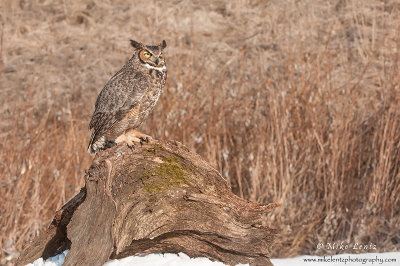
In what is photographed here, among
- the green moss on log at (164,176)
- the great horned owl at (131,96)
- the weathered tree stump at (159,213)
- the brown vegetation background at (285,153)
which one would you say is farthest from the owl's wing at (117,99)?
the brown vegetation background at (285,153)

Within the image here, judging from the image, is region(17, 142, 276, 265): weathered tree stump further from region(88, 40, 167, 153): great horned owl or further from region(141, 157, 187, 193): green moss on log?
region(88, 40, 167, 153): great horned owl

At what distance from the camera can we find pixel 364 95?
7.24 meters

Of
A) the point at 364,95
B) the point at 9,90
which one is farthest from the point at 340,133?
the point at 9,90

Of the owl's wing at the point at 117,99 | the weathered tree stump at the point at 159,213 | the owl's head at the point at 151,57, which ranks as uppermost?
the owl's head at the point at 151,57

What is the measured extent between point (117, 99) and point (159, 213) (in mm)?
981

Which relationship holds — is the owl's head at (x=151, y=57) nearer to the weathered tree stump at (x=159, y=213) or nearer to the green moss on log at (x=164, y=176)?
the weathered tree stump at (x=159, y=213)

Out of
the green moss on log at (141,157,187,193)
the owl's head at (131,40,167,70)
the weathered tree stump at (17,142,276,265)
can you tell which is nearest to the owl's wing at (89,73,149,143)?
the owl's head at (131,40,167,70)

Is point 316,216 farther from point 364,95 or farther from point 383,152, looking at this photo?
point 364,95

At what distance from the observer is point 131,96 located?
3.71 m

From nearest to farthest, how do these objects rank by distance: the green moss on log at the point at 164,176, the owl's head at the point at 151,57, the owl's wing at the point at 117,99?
the green moss on log at the point at 164,176
the owl's wing at the point at 117,99
the owl's head at the point at 151,57

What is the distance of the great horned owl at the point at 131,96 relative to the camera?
12.2ft

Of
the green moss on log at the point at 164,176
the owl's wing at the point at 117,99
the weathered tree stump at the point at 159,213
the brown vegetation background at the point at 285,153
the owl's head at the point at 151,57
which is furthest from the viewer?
the brown vegetation background at the point at 285,153

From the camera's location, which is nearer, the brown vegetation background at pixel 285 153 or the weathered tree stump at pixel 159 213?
the weathered tree stump at pixel 159 213

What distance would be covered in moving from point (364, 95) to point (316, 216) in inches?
96.6
